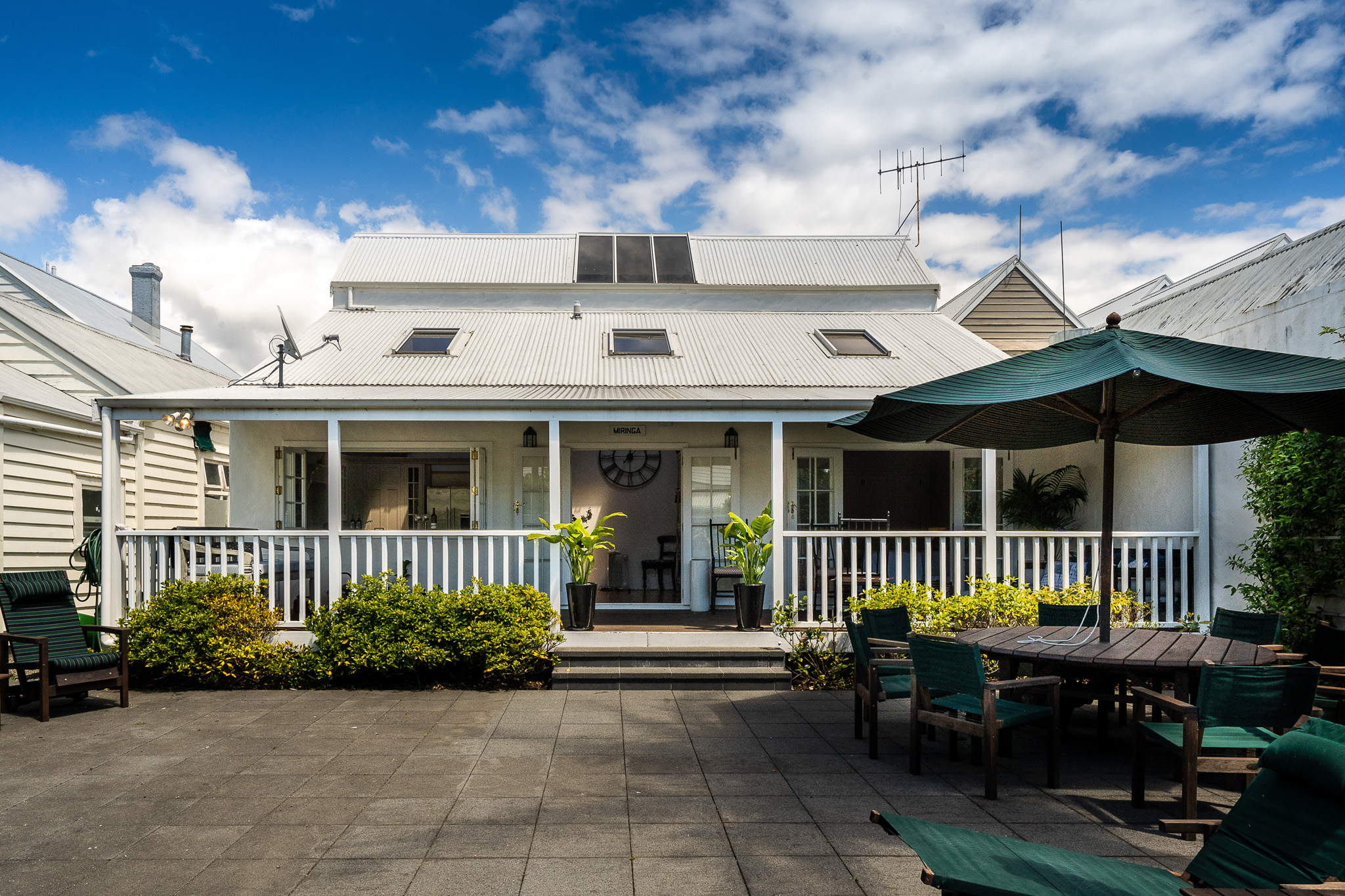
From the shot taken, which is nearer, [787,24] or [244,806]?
[244,806]

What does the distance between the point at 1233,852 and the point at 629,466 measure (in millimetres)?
10803

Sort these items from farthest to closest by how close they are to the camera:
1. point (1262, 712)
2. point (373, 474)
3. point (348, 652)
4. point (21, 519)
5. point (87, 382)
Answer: point (373, 474) < point (87, 382) < point (21, 519) < point (348, 652) < point (1262, 712)

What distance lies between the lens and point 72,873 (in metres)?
3.28

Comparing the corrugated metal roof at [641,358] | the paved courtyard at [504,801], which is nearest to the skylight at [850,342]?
the corrugated metal roof at [641,358]

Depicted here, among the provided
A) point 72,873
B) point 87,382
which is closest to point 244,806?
point 72,873

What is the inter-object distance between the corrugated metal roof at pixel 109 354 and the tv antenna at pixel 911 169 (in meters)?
12.8

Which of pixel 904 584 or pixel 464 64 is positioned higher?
pixel 464 64

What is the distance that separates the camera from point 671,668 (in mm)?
7246

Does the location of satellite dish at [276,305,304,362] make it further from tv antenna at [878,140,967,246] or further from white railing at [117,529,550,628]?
tv antenna at [878,140,967,246]

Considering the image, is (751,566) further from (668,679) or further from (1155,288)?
(1155,288)

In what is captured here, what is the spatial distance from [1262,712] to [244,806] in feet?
16.6

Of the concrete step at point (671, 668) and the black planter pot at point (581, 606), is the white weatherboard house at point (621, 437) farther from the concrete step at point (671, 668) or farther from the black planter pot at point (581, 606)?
the concrete step at point (671, 668)

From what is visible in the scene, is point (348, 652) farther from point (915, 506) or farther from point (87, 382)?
point (915, 506)

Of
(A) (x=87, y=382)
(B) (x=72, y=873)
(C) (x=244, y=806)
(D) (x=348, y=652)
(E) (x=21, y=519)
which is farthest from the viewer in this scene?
(A) (x=87, y=382)
